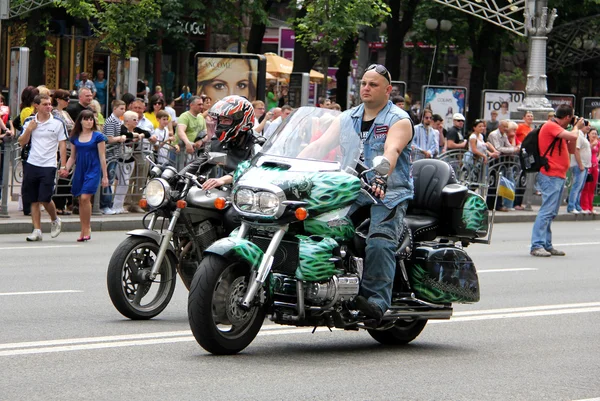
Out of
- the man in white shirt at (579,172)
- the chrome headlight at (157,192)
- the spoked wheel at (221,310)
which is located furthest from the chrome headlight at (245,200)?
the man in white shirt at (579,172)

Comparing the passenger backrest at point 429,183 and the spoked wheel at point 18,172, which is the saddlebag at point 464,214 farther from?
the spoked wheel at point 18,172

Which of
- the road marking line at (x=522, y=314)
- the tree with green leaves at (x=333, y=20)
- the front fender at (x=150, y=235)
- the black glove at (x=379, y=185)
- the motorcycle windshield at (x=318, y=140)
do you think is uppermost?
the tree with green leaves at (x=333, y=20)

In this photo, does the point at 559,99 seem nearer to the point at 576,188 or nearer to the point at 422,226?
the point at 576,188

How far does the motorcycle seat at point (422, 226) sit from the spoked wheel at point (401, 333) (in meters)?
0.61

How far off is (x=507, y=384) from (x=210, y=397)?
6.39 feet

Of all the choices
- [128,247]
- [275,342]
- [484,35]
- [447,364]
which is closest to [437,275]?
[447,364]

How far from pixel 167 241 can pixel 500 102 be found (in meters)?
20.6

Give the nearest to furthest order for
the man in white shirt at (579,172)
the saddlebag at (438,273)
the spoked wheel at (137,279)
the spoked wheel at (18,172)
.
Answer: the saddlebag at (438,273) → the spoked wheel at (137,279) → the spoked wheel at (18,172) → the man in white shirt at (579,172)

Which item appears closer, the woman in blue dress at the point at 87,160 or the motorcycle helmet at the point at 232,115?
the motorcycle helmet at the point at 232,115

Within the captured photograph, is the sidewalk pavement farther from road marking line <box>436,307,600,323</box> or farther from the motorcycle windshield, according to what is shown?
the motorcycle windshield

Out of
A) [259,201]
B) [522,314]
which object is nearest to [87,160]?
[522,314]

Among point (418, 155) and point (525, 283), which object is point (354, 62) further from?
point (525, 283)

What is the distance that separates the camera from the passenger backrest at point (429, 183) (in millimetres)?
9102

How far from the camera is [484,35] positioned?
131 ft
